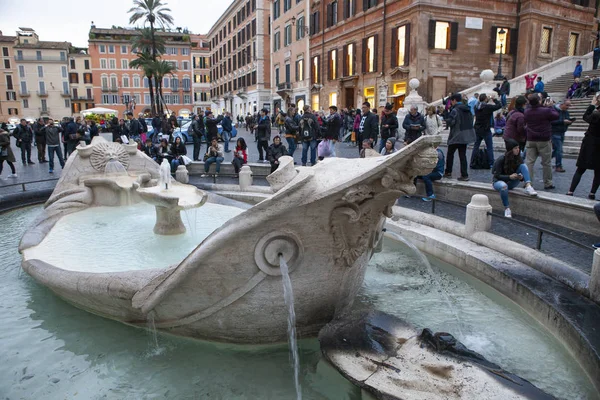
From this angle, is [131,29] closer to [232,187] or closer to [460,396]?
[232,187]

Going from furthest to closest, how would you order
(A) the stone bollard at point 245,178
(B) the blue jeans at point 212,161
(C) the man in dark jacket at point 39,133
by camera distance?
(C) the man in dark jacket at point 39,133
(B) the blue jeans at point 212,161
(A) the stone bollard at point 245,178

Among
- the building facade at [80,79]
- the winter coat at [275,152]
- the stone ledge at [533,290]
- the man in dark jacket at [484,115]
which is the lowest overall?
the stone ledge at [533,290]

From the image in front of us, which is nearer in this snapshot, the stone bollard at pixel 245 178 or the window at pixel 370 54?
the stone bollard at pixel 245 178

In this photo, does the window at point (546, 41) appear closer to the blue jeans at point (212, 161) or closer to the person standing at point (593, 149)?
the blue jeans at point (212, 161)

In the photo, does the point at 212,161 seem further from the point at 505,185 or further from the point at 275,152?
the point at 505,185

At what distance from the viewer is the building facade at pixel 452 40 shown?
76.1 ft

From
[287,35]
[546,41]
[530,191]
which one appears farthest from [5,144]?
[287,35]

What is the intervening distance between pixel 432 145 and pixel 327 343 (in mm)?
1456

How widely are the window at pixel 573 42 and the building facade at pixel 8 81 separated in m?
70.1

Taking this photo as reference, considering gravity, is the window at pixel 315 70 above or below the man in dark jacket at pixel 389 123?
above

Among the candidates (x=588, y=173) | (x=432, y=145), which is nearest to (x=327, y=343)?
(x=432, y=145)

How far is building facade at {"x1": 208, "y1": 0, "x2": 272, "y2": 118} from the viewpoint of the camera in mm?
44594

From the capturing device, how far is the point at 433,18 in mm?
22938

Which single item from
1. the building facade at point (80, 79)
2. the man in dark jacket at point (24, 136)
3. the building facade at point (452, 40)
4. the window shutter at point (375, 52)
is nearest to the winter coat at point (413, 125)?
the man in dark jacket at point (24, 136)
